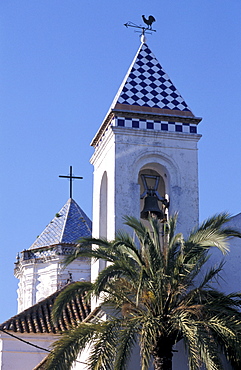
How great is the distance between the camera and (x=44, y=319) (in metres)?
23.3

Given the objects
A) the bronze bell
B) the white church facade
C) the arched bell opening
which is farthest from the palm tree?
the arched bell opening

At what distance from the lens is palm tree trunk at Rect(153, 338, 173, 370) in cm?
1620

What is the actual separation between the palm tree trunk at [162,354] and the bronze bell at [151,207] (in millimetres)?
4769

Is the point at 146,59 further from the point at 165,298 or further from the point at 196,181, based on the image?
the point at 165,298

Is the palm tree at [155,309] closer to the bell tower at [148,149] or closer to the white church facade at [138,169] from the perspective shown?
the white church facade at [138,169]

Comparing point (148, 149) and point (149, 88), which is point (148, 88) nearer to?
point (149, 88)

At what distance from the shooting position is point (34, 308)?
2370 cm

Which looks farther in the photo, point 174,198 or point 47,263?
point 47,263

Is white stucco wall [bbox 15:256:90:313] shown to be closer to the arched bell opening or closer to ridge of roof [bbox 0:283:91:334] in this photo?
ridge of roof [bbox 0:283:91:334]

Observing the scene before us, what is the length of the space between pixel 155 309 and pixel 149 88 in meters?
6.99

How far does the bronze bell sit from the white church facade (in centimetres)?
16

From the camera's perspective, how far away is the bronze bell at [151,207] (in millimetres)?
20375

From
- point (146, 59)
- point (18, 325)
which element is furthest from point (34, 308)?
point (146, 59)

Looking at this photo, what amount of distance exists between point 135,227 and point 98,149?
5.42 metres
